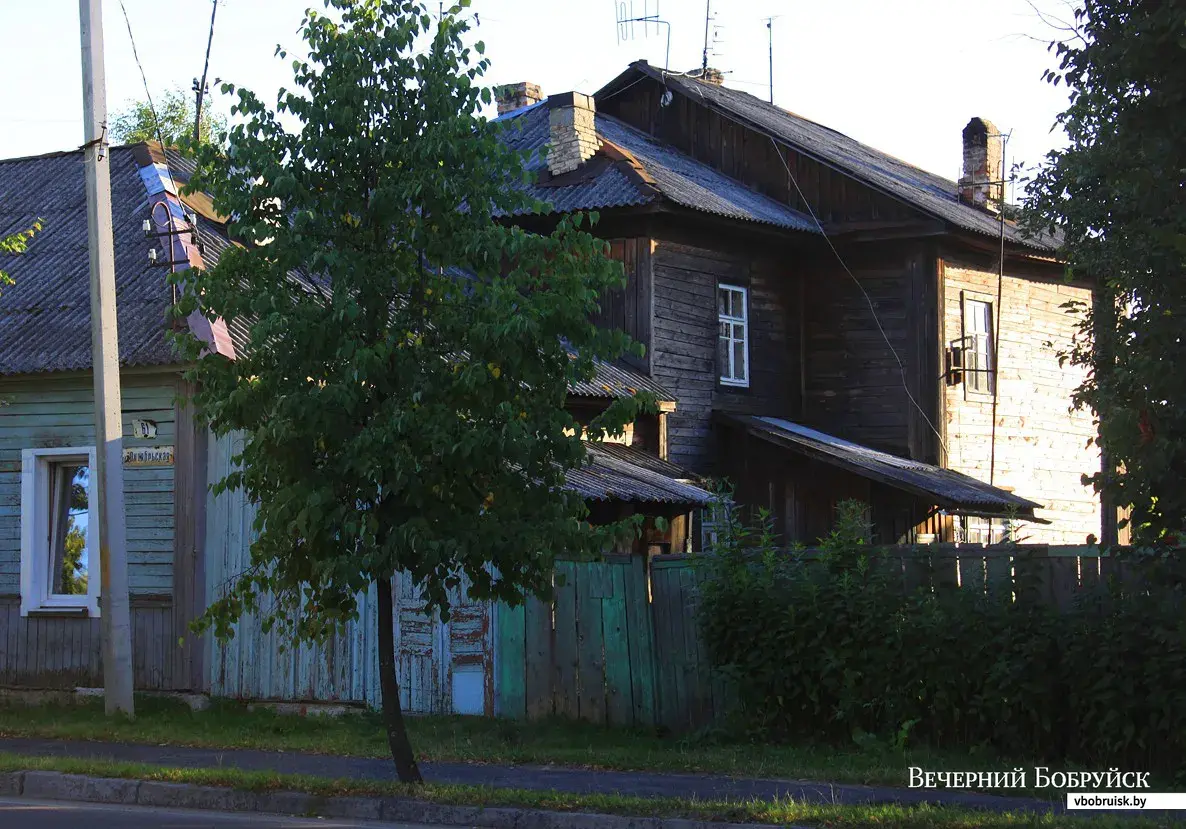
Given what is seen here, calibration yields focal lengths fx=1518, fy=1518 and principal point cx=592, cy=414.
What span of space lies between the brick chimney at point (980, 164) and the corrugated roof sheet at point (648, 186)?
4.28 metres

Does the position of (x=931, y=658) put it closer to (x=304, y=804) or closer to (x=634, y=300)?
(x=304, y=804)

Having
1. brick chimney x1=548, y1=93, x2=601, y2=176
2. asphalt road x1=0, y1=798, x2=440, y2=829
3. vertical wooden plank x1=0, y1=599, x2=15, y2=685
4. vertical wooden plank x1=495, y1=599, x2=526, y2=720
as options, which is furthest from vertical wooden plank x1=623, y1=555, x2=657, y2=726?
brick chimney x1=548, y1=93, x2=601, y2=176

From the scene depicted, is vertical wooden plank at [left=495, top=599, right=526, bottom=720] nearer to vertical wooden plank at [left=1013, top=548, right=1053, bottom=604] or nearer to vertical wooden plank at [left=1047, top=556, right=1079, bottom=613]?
vertical wooden plank at [left=1013, top=548, right=1053, bottom=604]

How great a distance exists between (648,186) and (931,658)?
11320mm

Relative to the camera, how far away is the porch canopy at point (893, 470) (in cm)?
1992

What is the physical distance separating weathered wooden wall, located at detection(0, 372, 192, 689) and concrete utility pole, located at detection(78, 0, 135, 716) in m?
1.34

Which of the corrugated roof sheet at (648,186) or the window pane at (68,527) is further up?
the corrugated roof sheet at (648,186)

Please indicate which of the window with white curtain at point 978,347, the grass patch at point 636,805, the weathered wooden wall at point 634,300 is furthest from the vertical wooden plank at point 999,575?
the window with white curtain at point 978,347

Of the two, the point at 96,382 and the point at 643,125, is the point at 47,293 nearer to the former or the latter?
the point at 96,382

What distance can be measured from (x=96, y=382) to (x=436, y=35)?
5857 millimetres

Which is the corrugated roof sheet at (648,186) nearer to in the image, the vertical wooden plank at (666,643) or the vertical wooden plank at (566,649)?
the vertical wooden plank at (566,649)

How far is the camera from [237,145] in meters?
9.82

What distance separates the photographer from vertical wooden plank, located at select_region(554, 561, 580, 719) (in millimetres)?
13469

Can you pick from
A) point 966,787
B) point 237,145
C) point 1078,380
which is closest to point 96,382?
point 237,145
